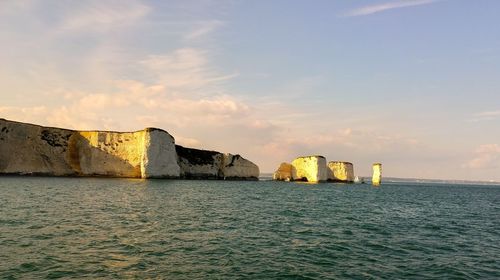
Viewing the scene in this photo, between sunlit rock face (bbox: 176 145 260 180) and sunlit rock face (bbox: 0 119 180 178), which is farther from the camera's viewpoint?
sunlit rock face (bbox: 176 145 260 180)

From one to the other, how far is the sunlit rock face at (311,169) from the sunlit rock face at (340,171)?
7.64m

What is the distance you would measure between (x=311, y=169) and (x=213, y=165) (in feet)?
95.4

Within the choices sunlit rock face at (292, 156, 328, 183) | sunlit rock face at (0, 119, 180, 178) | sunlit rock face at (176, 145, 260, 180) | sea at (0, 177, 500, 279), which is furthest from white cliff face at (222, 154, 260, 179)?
sea at (0, 177, 500, 279)

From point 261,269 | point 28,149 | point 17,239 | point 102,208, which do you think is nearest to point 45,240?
point 17,239

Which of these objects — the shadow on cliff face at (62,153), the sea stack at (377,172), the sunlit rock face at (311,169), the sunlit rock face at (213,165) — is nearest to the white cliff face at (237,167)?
the sunlit rock face at (213,165)

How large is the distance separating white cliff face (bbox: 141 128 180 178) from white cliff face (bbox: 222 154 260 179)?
74.3 ft

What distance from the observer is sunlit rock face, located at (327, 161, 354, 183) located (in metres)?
118

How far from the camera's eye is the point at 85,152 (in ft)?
254

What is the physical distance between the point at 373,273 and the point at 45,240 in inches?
510

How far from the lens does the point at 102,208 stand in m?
26.8

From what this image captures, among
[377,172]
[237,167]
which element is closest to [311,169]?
[237,167]

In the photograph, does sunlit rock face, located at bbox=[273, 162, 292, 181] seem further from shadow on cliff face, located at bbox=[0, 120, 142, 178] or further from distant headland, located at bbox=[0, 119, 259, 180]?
shadow on cliff face, located at bbox=[0, 120, 142, 178]

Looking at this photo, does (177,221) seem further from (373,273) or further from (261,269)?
(373,273)

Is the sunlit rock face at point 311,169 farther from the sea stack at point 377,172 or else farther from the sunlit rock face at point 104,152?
the sunlit rock face at point 104,152
